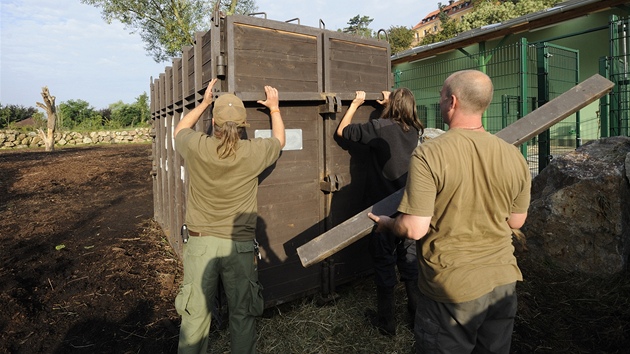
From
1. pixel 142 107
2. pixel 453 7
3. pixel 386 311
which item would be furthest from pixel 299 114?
pixel 453 7

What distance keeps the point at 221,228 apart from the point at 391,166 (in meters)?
1.60

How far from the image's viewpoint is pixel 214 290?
125 inches

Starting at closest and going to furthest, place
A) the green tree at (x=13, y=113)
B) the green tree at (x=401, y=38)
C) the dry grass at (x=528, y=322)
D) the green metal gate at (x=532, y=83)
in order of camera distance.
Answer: the dry grass at (x=528, y=322), the green metal gate at (x=532, y=83), the green tree at (x=13, y=113), the green tree at (x=401, y=38)

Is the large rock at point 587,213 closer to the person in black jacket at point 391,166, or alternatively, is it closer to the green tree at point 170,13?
the person in black jacket at point 391,166

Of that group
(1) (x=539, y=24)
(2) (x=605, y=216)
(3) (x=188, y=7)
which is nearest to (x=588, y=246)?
(2) (x=605, y=216)

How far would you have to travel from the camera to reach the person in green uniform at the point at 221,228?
3.02m

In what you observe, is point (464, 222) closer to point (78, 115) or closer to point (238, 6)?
A: point (238, 6)

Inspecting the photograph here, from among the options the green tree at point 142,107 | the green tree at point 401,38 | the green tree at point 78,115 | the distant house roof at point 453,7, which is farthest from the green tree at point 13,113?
the distant house roof at point 453,7

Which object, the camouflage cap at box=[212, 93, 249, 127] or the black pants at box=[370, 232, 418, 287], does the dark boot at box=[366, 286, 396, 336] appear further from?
the camouflage cap at box=[212, 93, 249, 127]

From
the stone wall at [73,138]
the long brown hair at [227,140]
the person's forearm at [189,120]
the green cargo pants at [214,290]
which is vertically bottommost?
the green cargo pants at [214,290]

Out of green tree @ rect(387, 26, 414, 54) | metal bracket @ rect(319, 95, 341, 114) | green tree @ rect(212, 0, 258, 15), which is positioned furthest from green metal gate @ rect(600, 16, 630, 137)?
green tree @ rect(387, 26, 414, 54)

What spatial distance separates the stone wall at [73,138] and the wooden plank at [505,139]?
2667cm

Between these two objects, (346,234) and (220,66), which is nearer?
(346,234)

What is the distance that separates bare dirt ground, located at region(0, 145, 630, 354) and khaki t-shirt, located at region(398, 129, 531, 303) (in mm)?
1729
